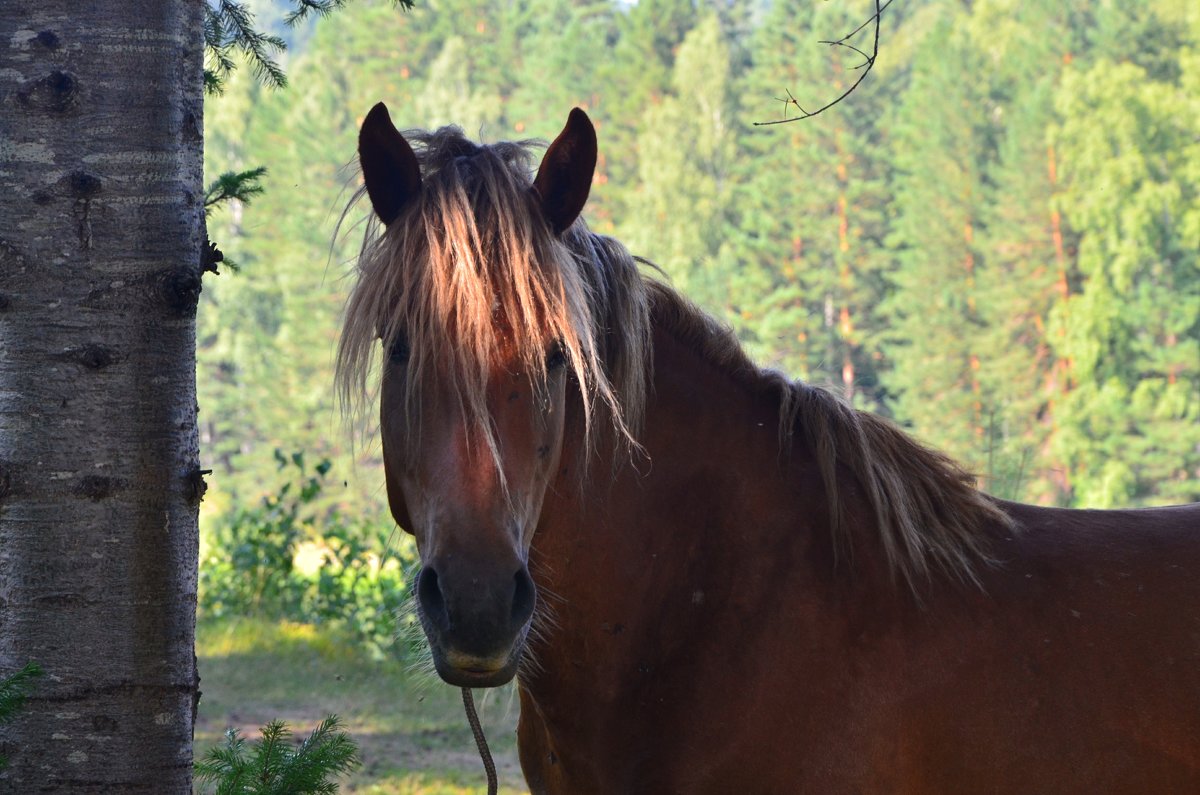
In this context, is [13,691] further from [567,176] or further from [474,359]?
[567,176]

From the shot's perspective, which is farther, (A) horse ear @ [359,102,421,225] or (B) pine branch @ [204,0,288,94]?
(B) pine branch @ [204,0,288,94]

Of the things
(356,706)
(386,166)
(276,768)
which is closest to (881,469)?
(386,166)

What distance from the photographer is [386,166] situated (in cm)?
237

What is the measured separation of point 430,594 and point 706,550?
0.69 meters

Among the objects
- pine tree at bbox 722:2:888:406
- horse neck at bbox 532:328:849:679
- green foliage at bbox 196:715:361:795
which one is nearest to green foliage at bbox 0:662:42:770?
green foliage at bbox 196:715:361:795

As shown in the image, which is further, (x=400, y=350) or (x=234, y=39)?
(x=234, y=39)

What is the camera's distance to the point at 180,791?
232 cm

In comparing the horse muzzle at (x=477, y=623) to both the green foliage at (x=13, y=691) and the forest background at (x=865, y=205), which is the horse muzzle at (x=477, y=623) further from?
the forest background at (x=865, y=205)

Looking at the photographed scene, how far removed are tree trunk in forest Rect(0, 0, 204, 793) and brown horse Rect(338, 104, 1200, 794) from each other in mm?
425

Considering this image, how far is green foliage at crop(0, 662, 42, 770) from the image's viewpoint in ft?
6.38

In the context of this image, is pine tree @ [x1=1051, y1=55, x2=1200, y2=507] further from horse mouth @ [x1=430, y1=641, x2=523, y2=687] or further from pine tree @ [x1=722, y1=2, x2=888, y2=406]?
horse mouth @ [x1=430, y1=641, x2=523, y2=687]

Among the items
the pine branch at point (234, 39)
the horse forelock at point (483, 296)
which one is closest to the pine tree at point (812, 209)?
the pine branch at point (234, 39)

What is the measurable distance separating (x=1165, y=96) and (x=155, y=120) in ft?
107

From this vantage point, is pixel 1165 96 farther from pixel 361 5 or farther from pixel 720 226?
pixel 361 5
